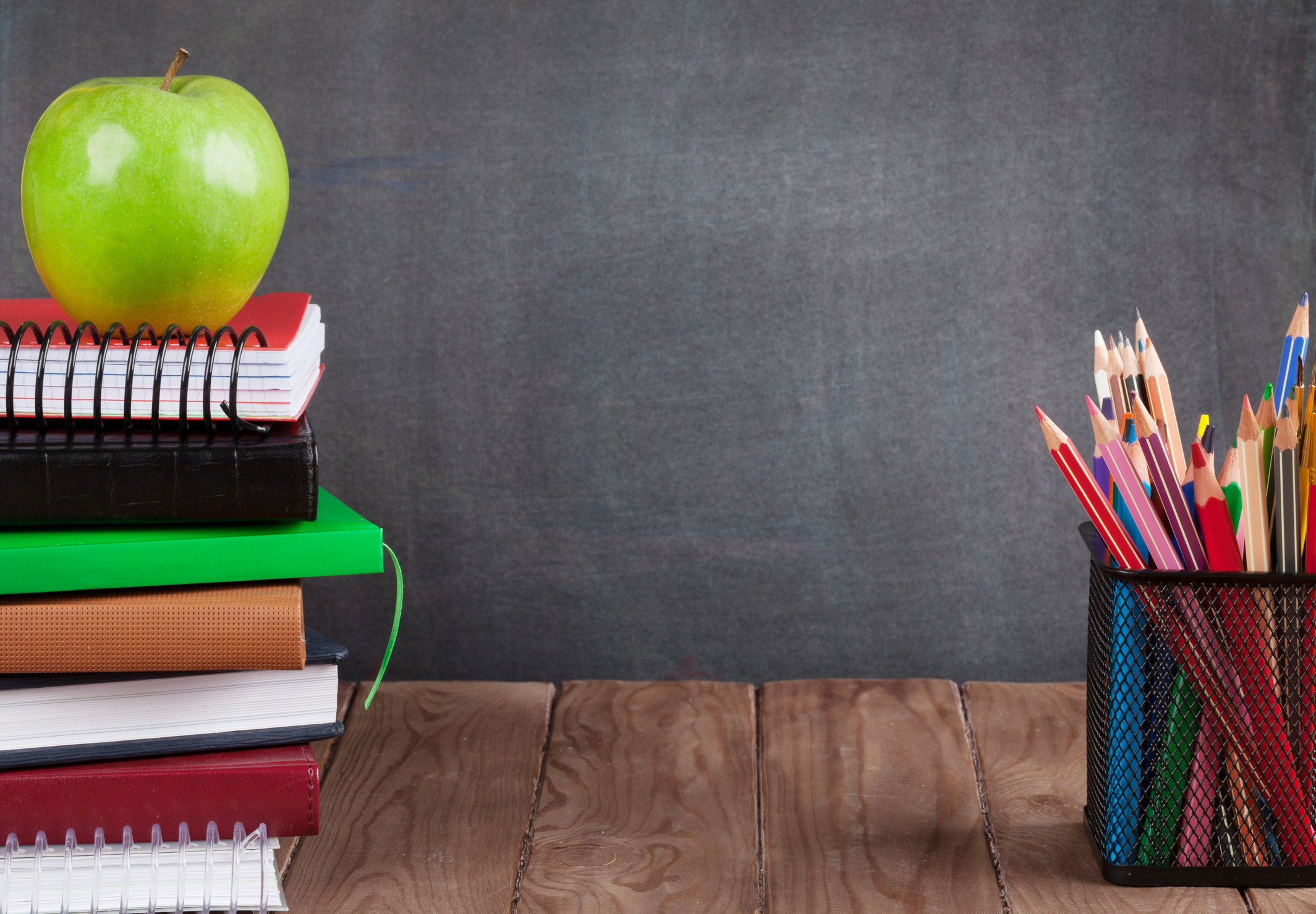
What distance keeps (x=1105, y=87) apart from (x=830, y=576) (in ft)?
1.42

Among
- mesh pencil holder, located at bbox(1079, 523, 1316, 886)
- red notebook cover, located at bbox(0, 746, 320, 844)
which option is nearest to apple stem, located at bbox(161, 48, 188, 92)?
red notebook cover, located at bbox(0, 746, 320, 844)

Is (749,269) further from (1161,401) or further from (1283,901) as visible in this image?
(1283,901)

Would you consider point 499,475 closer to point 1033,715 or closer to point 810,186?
point 810,186

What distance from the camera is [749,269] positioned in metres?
0.92

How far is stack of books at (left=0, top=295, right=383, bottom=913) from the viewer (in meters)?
0.57

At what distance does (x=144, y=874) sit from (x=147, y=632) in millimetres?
127

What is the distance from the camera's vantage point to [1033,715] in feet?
2.82

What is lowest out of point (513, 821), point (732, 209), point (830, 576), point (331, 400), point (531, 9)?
point (513, 821)

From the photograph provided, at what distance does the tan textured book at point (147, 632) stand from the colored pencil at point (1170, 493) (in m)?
0.43

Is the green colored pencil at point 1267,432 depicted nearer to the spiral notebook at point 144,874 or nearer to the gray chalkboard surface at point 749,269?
the gray chalkboard surface at point 749,269

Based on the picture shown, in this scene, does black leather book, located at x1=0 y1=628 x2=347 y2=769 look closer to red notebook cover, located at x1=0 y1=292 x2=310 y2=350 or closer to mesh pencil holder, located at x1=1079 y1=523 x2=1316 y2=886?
red notebook cover, located at x1=0 y1=292 x2=310 y2=350

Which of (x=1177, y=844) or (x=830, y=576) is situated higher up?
(x=830, y=576)

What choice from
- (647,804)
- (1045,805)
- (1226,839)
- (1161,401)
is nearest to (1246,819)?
(1226,839)

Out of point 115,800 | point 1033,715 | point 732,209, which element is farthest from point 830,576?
point 115,800
